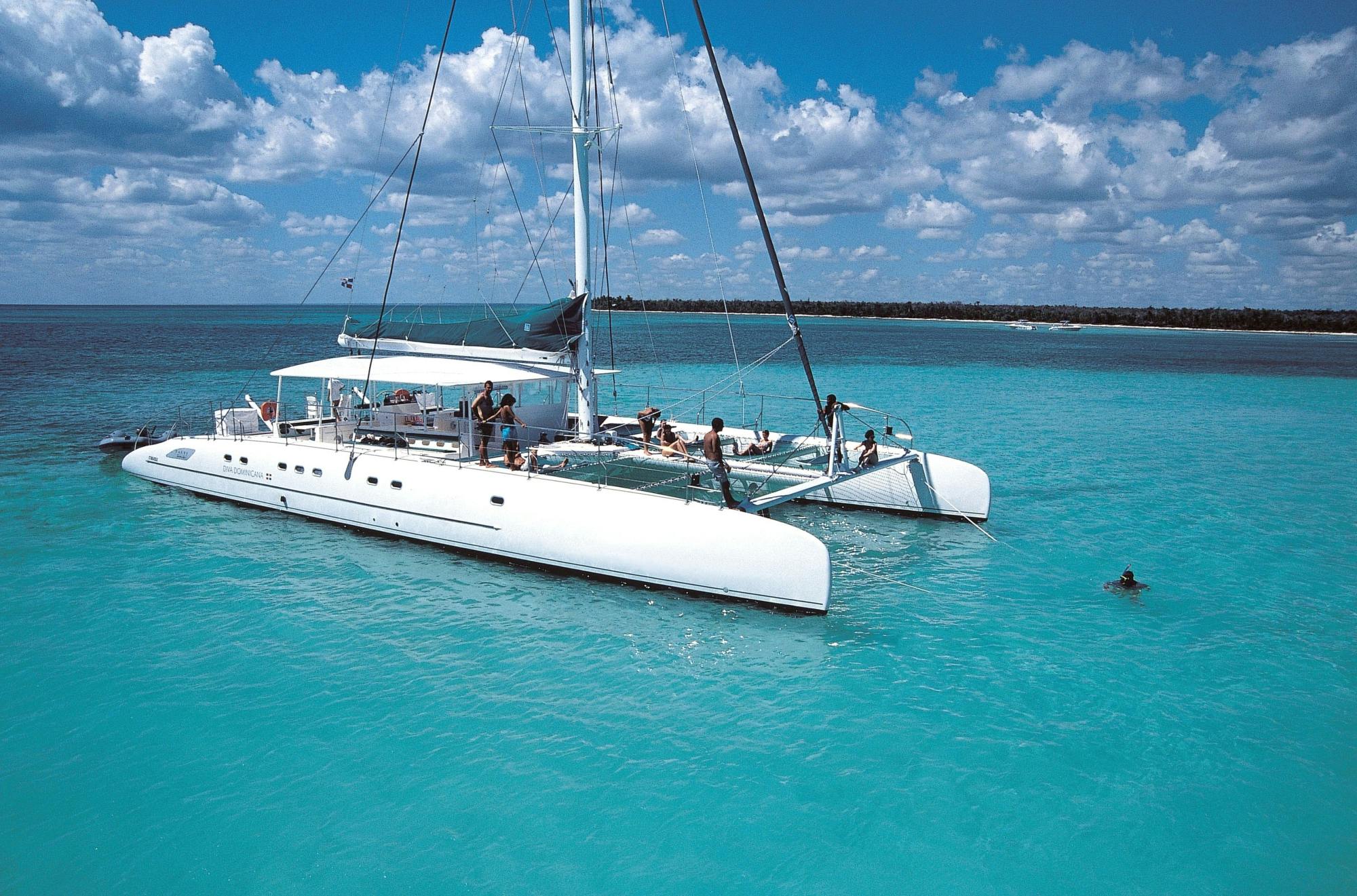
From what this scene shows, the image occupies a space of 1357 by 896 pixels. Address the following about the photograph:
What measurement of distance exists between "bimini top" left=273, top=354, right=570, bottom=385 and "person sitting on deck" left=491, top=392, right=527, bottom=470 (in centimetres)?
48

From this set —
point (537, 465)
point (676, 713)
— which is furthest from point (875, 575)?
point (537, 465)

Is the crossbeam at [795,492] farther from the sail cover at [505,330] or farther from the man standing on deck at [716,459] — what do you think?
the sail cover at [505,330]

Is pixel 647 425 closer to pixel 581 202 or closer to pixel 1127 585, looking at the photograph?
pixel 581 202

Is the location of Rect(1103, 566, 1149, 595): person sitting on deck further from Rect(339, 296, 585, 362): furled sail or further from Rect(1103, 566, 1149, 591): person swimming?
Rect(339, 296, 585, 362): furled sail

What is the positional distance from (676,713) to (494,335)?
1001 centimetres

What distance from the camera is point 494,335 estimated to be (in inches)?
644

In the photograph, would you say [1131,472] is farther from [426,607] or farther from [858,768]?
[426,607]

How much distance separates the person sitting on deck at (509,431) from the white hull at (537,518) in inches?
18.9

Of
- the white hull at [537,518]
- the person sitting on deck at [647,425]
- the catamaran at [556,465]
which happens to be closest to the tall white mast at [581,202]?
the catamaran at [556,465]

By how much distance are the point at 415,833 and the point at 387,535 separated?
29.3 ft

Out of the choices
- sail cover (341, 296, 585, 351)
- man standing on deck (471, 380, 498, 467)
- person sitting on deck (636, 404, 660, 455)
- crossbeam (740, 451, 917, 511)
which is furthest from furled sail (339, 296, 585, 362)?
crossbeam (740, 451, 917, 511)

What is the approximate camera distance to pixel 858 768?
7832 mm

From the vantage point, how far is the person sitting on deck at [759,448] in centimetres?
1548

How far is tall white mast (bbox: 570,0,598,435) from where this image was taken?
14.4m
